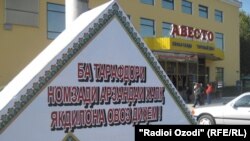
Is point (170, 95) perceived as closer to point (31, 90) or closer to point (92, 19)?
point (92, 19)

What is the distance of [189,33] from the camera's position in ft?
111

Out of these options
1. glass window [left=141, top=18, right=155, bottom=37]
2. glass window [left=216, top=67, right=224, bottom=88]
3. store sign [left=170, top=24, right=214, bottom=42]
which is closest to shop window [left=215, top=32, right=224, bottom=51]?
glass window [left=216, top=67, right=224, bottom=88]

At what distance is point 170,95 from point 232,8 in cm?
4579

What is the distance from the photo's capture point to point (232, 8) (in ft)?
159

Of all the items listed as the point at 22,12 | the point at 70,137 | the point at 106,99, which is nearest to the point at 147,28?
the point at 22,12

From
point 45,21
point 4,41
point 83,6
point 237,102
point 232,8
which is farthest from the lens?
point 232,8

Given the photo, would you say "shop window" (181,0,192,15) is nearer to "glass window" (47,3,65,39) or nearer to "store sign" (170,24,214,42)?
"store sign" (170,24,214,42)

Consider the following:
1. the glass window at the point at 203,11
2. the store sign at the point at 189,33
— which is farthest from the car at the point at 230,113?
the glass window at the point at 203,11

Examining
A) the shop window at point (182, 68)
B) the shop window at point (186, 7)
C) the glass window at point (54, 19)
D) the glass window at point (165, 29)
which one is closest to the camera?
the glass window at point (54, 19)

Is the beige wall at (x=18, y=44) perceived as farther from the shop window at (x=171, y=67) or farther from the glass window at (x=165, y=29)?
the glass window at (x=165, y=29)

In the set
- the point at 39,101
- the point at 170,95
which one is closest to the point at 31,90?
the point at 39,101

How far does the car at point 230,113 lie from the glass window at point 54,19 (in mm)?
13543

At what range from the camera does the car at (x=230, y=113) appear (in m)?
14.5

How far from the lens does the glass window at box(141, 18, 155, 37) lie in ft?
113
